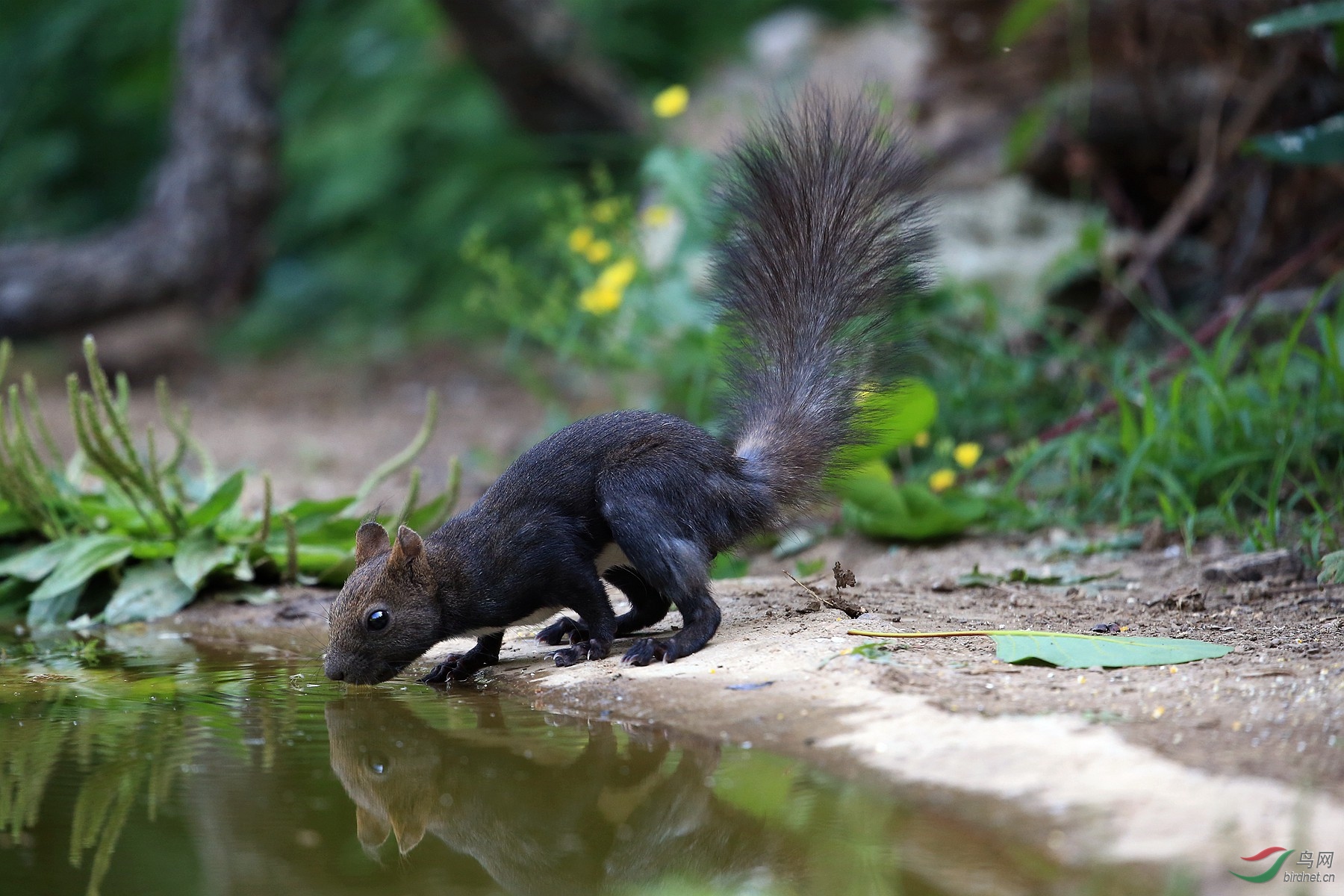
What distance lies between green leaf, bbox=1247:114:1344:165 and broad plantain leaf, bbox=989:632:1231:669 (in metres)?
2.66

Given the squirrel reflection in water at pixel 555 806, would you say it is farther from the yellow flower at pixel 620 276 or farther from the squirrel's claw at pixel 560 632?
the yellow flower at pixel 620 276

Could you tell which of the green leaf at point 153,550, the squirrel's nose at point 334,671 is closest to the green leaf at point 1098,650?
the squirrel's nose at point 334,671

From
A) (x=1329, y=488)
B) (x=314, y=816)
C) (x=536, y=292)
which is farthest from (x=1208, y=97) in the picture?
(x=314, y=816)

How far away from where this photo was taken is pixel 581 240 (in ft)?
22.3

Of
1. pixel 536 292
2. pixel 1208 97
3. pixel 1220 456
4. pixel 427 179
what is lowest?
pixel 1220 456

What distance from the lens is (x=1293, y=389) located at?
17.4 feet

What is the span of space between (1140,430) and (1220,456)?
49 centimetres

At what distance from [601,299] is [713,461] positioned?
263cm

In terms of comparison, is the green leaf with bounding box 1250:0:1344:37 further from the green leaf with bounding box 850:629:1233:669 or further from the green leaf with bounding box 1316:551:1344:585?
the green leaf with bounding box 850:629:1233:669

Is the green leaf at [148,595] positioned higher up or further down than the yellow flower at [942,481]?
further down

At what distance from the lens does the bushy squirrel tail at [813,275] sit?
13.3 ft

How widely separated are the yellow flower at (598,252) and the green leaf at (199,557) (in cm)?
257

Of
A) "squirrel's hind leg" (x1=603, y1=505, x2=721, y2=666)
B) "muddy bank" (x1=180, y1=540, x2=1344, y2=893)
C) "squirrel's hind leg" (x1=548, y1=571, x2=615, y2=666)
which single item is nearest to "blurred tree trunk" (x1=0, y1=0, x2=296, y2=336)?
"muddy bank" (x1=180, y1=540, x2=1344, y2=893)

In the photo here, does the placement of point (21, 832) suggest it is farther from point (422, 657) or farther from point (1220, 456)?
point (1220, 456)
